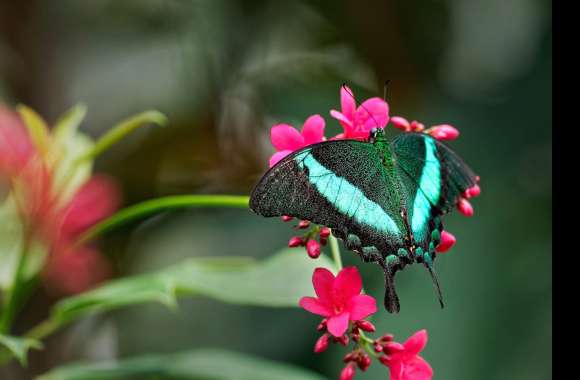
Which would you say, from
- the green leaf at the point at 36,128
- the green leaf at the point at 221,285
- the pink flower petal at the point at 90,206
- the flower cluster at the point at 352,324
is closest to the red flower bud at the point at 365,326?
the flower cluster at the point at 352,324

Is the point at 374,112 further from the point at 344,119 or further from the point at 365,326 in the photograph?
the point at 365,326

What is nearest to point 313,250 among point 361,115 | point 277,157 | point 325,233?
point 325,233

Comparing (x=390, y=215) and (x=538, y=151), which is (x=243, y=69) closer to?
(x=538, y=151)

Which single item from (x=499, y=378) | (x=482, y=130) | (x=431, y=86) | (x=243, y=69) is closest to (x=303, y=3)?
(x=243, y=69)

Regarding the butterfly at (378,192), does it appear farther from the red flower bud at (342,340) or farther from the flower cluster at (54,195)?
the flower cluster at (54,195)

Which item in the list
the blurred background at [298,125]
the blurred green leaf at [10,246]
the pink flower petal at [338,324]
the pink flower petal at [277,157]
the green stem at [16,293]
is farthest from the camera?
the blurred background at [298,125]

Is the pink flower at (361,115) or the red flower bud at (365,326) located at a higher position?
the pink flower at (361,115)

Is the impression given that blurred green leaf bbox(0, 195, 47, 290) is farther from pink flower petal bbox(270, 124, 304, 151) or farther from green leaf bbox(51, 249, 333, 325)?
pink flower petal bbox(270, 124, 304, 151)

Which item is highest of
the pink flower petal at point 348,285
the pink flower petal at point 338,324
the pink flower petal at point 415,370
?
the pink flower petal at point 348,285
